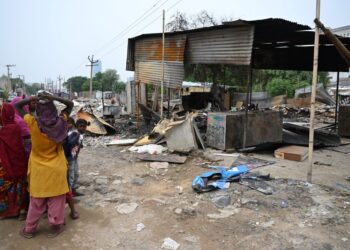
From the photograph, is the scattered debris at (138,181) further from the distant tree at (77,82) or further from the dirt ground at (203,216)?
the distant tree at (77,82)

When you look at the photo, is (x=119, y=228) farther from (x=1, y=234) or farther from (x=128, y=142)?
(x=128, y=142)

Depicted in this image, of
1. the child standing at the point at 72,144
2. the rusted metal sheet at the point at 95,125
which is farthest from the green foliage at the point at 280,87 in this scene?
the child standing at the point at 72,144

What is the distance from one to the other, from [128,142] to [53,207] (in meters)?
5.48

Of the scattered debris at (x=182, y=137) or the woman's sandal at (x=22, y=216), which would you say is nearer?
the woman's sandal at (x=22, y=216)

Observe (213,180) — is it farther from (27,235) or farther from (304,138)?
(304,138)

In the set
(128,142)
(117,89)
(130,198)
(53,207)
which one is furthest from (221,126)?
(117,89)

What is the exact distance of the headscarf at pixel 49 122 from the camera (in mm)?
3336

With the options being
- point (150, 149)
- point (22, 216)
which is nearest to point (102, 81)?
point (150, 149)

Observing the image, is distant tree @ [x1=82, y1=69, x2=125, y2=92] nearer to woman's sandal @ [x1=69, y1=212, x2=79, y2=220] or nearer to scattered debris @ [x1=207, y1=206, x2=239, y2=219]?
woman's sandal @ [x1=69, y1=212, x2=79, y2=220]

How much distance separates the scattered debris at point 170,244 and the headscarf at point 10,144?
6.37ft

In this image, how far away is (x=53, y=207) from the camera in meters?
3.55

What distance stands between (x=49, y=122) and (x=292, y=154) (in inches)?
206

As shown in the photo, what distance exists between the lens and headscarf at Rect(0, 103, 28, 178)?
3730 millimetres

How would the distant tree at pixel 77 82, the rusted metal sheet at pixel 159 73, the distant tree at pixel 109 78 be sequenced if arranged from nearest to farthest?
the rusted metal sheet at pixel 159 73 → the distant tree at pixel 109 78 → the distant tree at pixel 77 82
